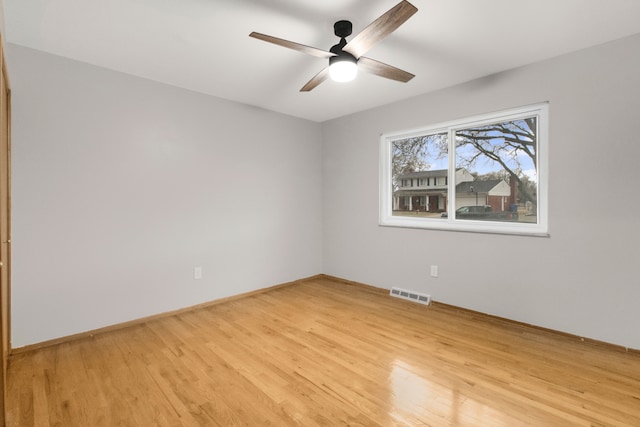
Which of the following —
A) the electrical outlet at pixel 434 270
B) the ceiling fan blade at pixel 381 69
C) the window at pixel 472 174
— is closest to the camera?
the ceiling fan blade at pixel 381 69

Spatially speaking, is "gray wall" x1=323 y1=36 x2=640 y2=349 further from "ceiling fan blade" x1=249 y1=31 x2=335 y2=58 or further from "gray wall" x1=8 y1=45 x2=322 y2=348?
"gray wall" x1=8 y1=45 x2=322 y2=348

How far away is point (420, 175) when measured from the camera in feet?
12.3

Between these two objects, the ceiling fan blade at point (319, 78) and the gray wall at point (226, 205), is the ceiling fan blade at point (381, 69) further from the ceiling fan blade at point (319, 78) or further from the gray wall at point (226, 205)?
the gray wall at point (226, 205)

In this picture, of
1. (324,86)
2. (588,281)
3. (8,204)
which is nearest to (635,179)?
(588,281)

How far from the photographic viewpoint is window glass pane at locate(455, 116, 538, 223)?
9.43 ft

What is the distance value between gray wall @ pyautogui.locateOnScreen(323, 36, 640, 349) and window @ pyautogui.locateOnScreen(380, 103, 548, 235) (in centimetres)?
12

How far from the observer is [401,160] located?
392 cm

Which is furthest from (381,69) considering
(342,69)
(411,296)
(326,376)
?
(411,296)

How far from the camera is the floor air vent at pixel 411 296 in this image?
3.45 metres

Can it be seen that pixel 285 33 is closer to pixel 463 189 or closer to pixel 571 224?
pixel 463 189

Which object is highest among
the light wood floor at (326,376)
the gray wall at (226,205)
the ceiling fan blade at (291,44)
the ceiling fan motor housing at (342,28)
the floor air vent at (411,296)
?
the ceiling fan motor housing at (342,28)

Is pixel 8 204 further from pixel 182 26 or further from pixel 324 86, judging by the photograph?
pixel 324 86

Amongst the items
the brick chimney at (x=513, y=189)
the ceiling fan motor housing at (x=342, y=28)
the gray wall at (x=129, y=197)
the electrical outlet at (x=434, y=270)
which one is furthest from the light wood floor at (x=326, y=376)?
the ceiling fan motor housing at (x=342, y=28)

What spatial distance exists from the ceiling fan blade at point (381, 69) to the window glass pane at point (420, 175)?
143cm
